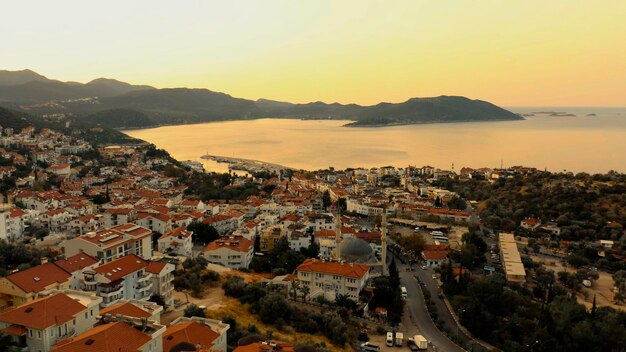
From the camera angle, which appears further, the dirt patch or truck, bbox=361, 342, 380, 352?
the dirt patch

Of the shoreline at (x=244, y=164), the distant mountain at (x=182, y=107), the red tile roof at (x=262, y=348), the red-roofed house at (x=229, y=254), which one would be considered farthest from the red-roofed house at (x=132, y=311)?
the distant mountain at (x=182, y=107)

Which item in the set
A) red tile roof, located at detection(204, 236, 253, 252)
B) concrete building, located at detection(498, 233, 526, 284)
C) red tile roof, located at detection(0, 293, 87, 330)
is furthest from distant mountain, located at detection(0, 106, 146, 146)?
red tile roof, located at detection(0, 293, 87, 330)

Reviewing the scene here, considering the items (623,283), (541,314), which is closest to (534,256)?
(623,283)

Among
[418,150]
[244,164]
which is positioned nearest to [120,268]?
[244,164]

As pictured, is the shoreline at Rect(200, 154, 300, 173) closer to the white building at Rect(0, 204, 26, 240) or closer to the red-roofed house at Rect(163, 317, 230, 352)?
the white building at Rect(0, 204, 26, 240)

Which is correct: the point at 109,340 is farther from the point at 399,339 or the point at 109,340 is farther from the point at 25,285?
the point at 399,339

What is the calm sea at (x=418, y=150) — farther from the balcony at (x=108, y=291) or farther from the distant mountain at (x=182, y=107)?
the balcony at (x=108, y=291)
